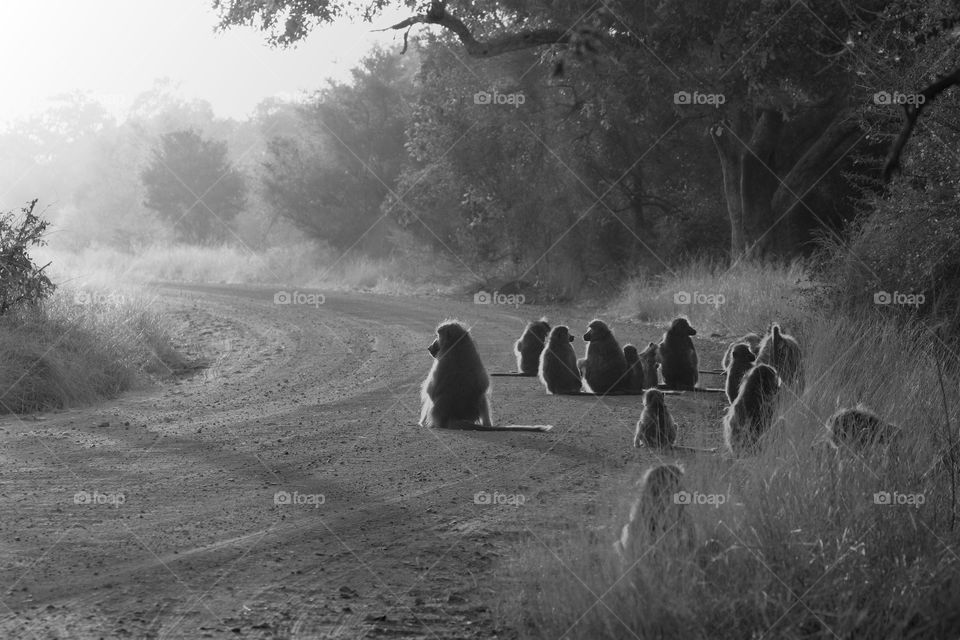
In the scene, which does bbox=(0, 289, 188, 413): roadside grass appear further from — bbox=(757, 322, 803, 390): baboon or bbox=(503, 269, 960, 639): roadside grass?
bbox=(503, 269, 960, 639): roadside grass

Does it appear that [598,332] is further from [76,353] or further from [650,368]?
[76,353]

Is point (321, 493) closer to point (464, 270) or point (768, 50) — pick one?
point (768, 50)

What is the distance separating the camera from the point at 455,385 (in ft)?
34.0

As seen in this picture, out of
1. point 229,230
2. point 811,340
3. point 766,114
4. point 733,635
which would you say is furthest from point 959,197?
point 229,230

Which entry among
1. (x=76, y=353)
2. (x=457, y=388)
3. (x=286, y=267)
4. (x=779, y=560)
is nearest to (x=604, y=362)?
(x=457, y=388)

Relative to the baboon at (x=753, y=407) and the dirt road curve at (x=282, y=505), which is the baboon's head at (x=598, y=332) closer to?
the dirt road curve at (x=282, y=505)

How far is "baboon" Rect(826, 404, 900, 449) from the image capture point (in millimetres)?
6566

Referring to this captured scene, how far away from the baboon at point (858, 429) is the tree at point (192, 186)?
52147 mm

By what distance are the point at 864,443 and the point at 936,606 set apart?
87.3 inches

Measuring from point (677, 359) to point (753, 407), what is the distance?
13.7 feet

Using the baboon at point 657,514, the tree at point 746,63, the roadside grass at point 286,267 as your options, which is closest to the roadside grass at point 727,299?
the tree at point 746,63

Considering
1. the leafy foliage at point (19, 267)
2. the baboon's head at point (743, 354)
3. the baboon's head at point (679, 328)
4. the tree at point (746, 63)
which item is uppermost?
the tree at point (746, 63)

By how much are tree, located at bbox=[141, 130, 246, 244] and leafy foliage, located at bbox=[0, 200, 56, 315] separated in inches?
1672

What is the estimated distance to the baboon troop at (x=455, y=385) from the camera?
10.3 m
